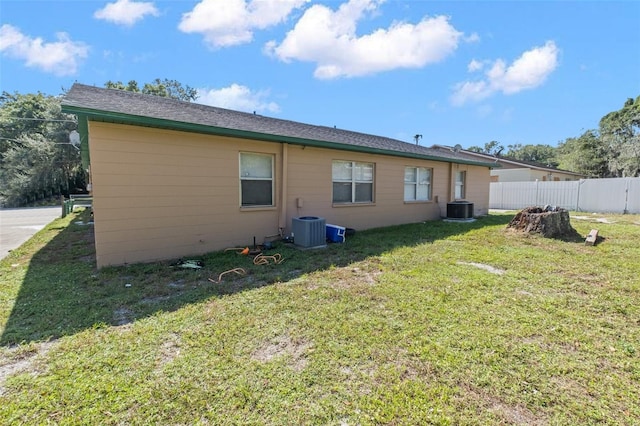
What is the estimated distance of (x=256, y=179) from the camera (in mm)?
6562

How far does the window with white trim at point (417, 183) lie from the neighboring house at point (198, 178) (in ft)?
5.33

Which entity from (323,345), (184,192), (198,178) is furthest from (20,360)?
(198,178)

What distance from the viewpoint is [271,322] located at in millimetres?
2990

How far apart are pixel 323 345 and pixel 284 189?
15.4 feet

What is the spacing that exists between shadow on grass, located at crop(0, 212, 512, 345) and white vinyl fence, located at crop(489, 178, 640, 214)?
44.2 ft

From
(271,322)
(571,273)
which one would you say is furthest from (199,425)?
(571,273)

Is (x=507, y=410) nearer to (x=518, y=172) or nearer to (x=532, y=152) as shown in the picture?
(x=518, y=172)

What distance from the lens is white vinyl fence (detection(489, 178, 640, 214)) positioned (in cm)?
1326

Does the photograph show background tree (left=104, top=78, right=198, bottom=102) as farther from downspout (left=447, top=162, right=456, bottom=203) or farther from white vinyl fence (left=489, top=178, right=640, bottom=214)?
white vinyl fence (left=489, top=178, right=640, bottom=214)

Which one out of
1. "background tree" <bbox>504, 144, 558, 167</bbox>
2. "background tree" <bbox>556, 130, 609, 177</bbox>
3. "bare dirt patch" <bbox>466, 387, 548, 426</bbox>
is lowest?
"bare dirt patch" <bbox>466, 387, 548, 426</bbox>

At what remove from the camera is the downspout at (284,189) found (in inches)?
267

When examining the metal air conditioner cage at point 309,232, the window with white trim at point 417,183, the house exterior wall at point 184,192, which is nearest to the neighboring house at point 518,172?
the window with white trim at point 417,183

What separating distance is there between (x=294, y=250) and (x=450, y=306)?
3.53 metres

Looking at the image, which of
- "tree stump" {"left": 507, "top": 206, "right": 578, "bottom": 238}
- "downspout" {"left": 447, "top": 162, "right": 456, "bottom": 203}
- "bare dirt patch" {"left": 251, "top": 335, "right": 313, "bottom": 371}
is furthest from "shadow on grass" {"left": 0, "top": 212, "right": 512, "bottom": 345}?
"downspout" {"left": 447, "top": 162, "right": 456, "bottom": 203}
